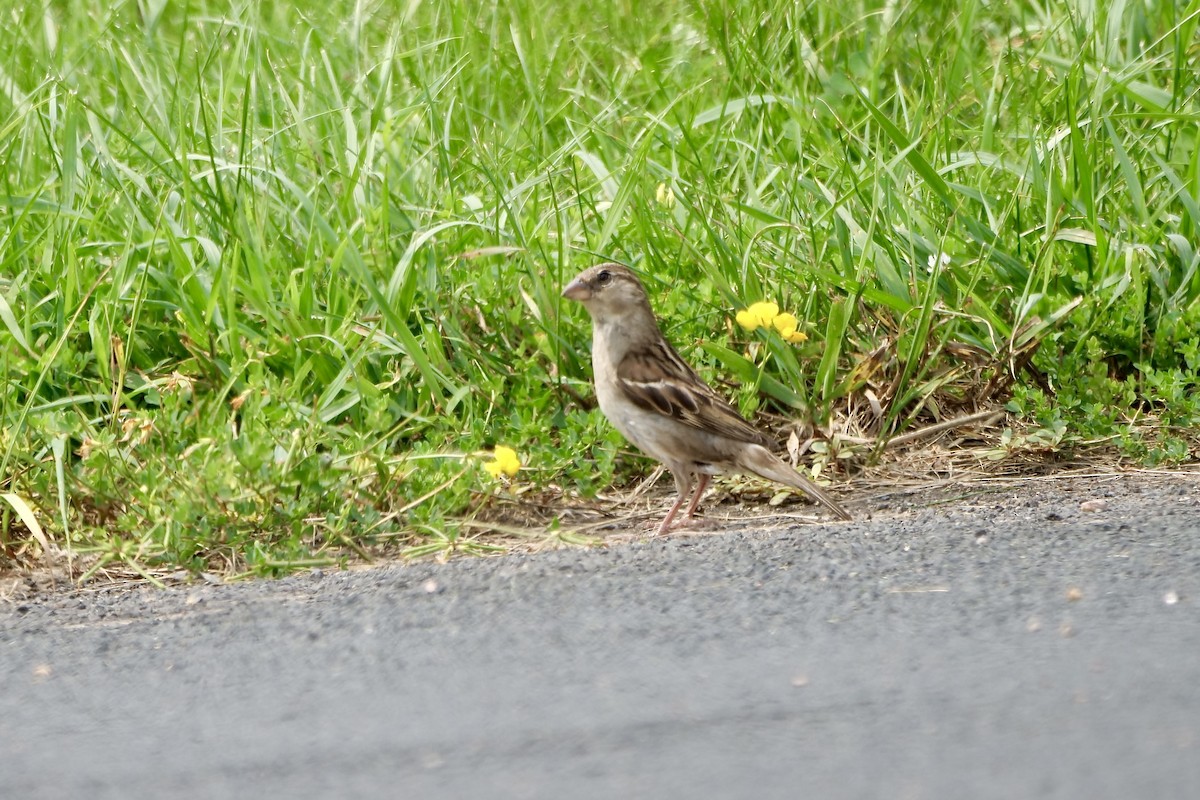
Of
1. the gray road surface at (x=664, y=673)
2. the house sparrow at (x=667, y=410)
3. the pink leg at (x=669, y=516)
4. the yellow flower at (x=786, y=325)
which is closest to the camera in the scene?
the gray road surface at (x=664, y=673)

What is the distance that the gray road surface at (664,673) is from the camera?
105 inches

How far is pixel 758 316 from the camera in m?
5.11

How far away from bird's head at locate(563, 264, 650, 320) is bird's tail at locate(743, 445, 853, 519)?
2.14 ft

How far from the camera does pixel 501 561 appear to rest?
4012mm

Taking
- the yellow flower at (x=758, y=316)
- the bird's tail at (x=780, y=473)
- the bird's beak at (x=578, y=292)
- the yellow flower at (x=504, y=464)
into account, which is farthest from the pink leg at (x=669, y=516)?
the bird's beak at (x=578, y=292)

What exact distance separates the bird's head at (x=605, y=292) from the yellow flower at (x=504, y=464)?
0.64 meters

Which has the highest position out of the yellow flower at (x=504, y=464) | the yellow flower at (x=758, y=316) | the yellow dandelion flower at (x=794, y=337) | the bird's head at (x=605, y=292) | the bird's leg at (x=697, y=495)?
the bird's head at (x=605, y=292)

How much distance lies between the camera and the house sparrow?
4.79m

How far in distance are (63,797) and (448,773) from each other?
2.09 feet

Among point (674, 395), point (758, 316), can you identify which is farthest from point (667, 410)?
point (758, 316)

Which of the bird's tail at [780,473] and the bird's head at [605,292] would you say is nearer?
the bird's tail at [780,473]

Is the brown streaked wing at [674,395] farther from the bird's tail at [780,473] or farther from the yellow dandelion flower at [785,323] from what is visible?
the yellow dandelion flower at [785,323]

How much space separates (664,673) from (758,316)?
2.15 metres

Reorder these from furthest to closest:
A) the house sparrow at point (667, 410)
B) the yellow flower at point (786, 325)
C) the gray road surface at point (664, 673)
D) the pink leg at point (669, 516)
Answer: the yellow flower at point (786, 325)
the house sparrow at point (667, 410)
the pink leg at point (669, 516)
the gray road surface at point (664, 673)
